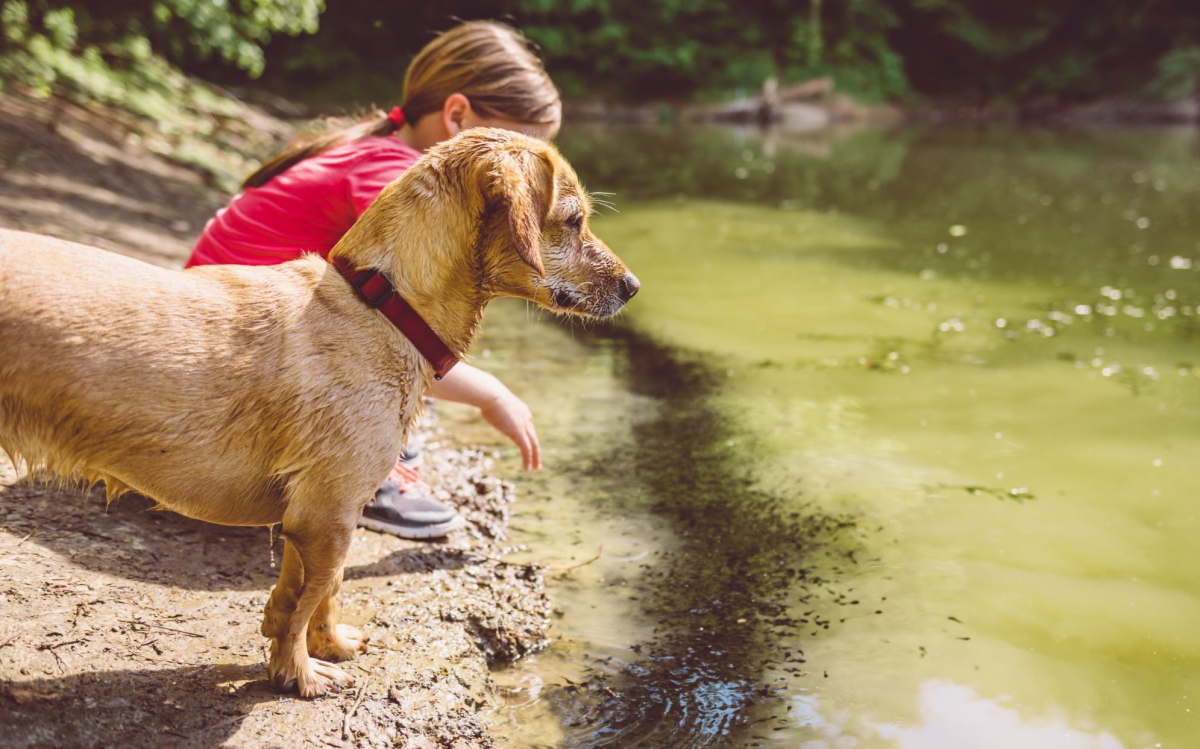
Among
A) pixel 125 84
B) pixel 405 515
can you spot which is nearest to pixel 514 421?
pixel 405 515

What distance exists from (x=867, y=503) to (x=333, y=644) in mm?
2651

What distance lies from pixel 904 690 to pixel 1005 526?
58.0 inches

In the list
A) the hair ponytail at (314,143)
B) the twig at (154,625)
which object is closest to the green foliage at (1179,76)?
the hair ponytail at (314,143)

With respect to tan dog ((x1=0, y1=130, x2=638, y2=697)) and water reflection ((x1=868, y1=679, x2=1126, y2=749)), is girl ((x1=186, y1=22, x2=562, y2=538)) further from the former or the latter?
water reflection ((x1=868, y1=679, x2=1126, y2=749))

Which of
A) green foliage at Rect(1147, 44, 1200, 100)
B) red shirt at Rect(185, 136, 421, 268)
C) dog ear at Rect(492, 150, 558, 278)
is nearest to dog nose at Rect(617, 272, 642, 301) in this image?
dog ear at Rect(492, 150, 558, 278)

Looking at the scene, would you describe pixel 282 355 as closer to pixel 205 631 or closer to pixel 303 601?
pixel 303 601

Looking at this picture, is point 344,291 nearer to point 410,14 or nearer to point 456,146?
point 456,146

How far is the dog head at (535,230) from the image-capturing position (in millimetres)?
2711

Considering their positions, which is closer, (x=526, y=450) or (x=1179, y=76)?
(x=526, y=450)

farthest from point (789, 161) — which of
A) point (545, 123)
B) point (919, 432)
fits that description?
point (545, 123)

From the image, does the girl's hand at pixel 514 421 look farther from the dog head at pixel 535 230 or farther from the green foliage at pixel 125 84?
the green foliage at pixel 125 84

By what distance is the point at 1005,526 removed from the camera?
4.48 meters

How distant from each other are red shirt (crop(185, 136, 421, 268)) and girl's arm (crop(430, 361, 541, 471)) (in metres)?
0.72

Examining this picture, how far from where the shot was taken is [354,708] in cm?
280
